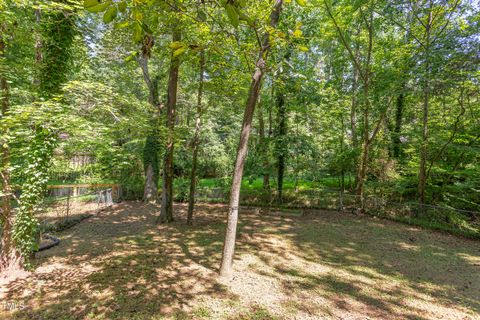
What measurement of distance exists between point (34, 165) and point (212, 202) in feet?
Result: 31.1

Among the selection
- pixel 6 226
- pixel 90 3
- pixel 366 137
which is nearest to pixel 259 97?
pixel 366 137

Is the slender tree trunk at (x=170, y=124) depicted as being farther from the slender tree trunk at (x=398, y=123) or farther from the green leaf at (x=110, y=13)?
the slender tree trunk at (x=398, y=123)

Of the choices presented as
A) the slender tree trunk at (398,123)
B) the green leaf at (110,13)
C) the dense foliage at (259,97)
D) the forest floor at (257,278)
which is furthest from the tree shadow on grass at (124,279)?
the slender tree trunk at (398,123)

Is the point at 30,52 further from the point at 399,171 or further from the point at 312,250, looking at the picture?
the point at 399,171

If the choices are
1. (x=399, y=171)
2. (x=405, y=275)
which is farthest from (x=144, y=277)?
(x=399, y=171)

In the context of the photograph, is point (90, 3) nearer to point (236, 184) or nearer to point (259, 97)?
point (236, 184)

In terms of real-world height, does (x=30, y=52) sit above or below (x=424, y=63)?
below

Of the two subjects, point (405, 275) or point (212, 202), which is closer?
point (405, 275)

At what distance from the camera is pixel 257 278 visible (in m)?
4.36

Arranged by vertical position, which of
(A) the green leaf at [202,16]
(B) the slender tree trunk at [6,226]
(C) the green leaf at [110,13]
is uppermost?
(A) the green leaf at [202,16]

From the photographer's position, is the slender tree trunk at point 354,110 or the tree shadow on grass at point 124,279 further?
the slender tree trunk at point 354,110

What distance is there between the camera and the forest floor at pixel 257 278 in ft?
11.2

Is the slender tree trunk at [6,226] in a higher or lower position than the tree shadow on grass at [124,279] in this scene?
higher

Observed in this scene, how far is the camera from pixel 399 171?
10852 mm
